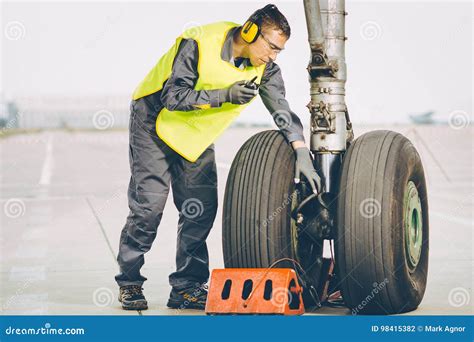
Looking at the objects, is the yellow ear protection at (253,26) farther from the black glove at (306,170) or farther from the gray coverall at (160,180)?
the black glove at (306,170)

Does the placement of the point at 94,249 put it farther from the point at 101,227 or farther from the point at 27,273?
the point at 101,227

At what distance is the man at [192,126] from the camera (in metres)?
6.48

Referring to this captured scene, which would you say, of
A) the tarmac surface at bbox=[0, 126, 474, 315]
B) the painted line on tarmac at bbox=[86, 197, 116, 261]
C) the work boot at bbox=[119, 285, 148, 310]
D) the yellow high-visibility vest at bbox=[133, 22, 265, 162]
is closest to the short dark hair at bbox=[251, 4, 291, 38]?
the yellow high-visibility vest at bbox=[133, 22, 265, 162]

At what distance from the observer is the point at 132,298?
705 cm

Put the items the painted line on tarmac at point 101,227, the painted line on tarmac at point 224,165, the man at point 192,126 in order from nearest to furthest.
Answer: the man at point 192,126, the painted line on tarmac at point 101,227, the painted line on tarmac at point 224,165

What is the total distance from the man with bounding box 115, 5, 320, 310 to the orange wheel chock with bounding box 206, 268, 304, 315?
49 centimetres

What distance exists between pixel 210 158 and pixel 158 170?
0.33 m

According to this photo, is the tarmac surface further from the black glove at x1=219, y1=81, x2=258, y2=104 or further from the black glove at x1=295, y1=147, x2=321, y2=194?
the black glove at x1=219, y1=81, x2=258, y2=104

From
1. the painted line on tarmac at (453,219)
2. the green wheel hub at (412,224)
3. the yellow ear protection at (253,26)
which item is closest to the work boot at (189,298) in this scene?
the green wheel hub at (412,224)

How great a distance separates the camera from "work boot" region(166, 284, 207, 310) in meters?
7.06

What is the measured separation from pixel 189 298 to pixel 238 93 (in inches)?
55.4

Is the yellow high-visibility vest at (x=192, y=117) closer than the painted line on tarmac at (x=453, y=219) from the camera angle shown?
Yes

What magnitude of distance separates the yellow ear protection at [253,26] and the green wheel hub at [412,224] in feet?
4.14
